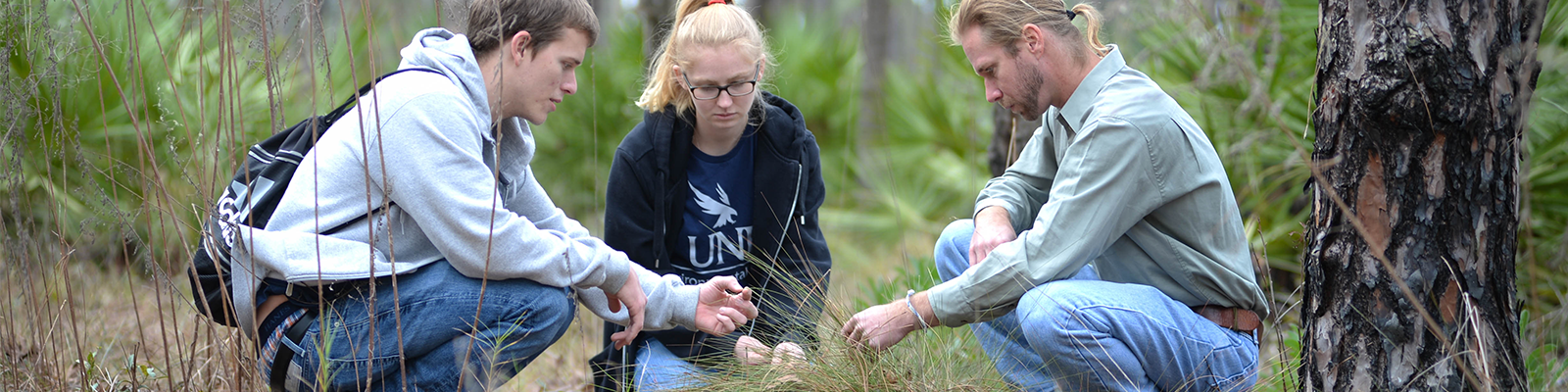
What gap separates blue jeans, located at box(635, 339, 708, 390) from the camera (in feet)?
6.70

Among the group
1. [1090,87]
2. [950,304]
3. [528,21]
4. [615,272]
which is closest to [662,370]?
[615,272]

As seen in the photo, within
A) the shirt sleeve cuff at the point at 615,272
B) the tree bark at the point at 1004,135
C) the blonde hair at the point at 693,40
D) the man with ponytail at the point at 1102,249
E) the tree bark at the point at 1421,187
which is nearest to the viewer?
the tree bark at the point at 1421,187

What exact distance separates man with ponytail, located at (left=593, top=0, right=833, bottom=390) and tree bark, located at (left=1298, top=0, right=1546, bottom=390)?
3.52 ft

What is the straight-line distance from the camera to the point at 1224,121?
13.0 feet

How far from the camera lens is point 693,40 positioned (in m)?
2.34

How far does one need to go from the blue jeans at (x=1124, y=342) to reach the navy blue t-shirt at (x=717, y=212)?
78cm

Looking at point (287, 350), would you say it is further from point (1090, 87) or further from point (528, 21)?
point (1090, 87)

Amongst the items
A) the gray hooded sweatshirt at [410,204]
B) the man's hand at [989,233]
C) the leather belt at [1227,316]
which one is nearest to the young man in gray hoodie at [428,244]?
the gray hooded sweatshirt at [410,204]

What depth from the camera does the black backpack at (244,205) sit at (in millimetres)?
1804

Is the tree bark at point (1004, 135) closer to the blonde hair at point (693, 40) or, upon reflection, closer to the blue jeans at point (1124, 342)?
the blonde hair at point (693, 40)

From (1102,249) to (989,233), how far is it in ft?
0.86

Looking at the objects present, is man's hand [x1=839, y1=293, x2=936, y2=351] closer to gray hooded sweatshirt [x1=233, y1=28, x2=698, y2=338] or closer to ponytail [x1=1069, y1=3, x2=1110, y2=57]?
gray hooded sweatshirt [x1=233, y1=28, x2=698, y2=338]

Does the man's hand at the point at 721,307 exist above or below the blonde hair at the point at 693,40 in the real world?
below

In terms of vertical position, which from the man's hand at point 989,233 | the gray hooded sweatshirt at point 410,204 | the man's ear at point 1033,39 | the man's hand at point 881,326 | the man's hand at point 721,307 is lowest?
the man's hand at point 721,307
